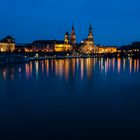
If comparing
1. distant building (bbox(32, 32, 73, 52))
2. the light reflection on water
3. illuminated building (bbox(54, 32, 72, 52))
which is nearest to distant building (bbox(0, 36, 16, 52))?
distant building (bbox(32, 32, 73, 52))

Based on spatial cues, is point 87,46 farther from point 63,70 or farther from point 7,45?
point 63,70

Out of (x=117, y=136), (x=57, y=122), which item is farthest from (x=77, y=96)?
(x=117, y=136)

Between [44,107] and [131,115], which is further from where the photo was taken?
[44,107]

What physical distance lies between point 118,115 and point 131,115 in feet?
1.47

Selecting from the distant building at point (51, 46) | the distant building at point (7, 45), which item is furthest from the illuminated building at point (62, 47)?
the distant building at point (7, 45)

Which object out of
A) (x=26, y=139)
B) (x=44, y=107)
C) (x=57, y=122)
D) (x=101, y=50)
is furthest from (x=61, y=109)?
(x=101, y=50)

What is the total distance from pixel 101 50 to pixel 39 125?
117 m

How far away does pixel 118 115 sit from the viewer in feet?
31.3

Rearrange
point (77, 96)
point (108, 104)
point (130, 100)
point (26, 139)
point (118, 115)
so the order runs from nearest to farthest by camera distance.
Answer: point (26, 139) < point (118, 115) < point (108, 104) < point (130, 100) < point (77, 96)

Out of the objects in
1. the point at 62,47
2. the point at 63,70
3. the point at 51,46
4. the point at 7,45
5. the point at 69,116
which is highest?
the point at 7,45

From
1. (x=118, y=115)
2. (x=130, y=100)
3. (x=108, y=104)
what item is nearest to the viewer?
(x=118, y=115)

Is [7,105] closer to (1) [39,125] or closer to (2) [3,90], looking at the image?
(1) [39,125]

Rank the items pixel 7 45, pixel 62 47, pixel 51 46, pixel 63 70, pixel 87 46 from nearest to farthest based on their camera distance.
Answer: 1. pixel 63 70
2. pixel 7 45
3. pixel 51 46
4. pixel 62 47
5. pixel 87 46

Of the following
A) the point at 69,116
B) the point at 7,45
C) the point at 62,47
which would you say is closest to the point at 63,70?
the point at 69,116
